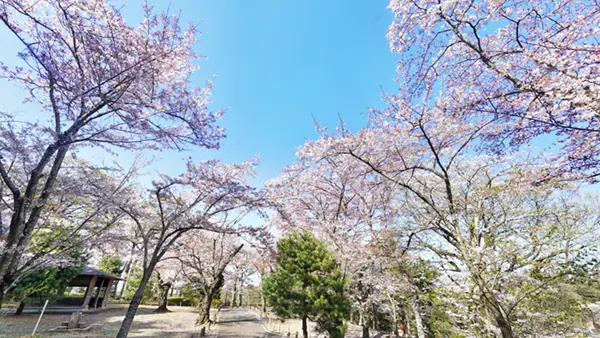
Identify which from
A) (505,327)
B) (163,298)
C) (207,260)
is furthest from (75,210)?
(163,298)

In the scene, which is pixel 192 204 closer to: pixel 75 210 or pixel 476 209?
pixel 75 210

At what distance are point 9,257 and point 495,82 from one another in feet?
27.2

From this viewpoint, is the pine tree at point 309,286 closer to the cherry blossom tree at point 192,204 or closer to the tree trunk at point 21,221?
the cherry blossom tree at point 192,204

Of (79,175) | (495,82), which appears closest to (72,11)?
(79,175)

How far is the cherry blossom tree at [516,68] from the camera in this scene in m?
3.01

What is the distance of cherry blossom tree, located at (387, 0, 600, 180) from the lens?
301 centimetres

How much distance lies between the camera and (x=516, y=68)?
3.93m

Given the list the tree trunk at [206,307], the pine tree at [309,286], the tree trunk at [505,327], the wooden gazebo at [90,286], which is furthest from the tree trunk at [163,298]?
the tree trunk at [505,327]

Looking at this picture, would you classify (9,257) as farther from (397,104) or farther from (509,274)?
(509,274)

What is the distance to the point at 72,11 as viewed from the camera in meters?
3.47

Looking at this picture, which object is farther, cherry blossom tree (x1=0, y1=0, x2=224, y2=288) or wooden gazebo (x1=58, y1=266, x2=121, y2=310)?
wooden gazebo (x1=58, y1=266, x2=121, y2=310)

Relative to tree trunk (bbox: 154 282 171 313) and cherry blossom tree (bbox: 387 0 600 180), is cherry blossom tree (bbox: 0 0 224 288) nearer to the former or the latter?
cherry blossom tree (bbox: 387 0 600 180)

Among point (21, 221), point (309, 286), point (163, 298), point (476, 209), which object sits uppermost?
point (476, 209)

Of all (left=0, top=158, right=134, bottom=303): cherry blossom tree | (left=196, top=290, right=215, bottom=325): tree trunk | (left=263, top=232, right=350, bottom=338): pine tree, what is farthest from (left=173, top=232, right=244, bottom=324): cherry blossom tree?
(left=0, top=158, right=134, bottom=303): cherry blossom tree
